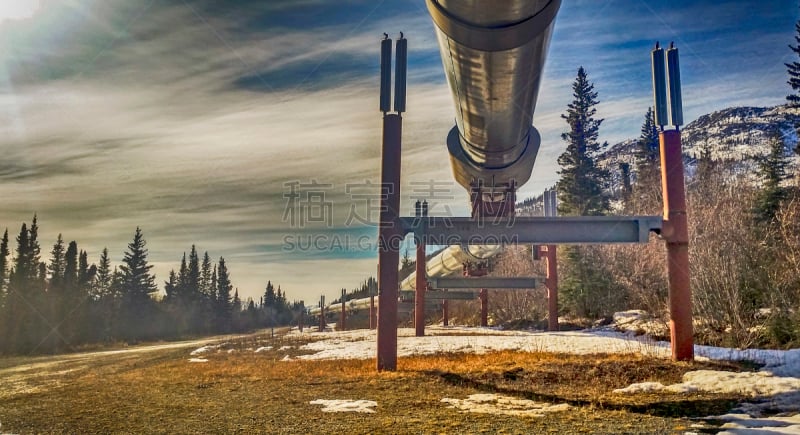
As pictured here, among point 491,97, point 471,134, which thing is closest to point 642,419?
point 491,97

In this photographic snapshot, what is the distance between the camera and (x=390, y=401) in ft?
27.0

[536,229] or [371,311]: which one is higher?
[536,229]

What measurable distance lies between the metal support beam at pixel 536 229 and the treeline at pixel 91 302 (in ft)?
118

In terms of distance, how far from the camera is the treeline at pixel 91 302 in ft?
131

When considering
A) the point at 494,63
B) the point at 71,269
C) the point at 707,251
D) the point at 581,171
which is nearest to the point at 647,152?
the point at 581,171

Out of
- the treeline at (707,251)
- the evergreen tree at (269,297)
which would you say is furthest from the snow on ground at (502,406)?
the evergreen tree at (269,297)

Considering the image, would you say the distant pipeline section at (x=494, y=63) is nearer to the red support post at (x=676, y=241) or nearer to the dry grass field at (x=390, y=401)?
the red support post at (x=676, y=241)

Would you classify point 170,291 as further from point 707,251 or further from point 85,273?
point 707,251

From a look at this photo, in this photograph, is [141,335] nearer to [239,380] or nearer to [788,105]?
[239,380]

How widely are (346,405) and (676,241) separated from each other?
8.12 m

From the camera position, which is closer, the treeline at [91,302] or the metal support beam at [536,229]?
the metal support beam at [536,229]

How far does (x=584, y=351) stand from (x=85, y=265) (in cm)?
5941

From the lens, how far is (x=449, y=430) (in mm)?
6125

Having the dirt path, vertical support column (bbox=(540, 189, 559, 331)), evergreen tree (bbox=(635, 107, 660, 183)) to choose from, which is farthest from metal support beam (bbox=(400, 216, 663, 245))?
evergreen tree (bbox=(635, 107, 660, 183))
